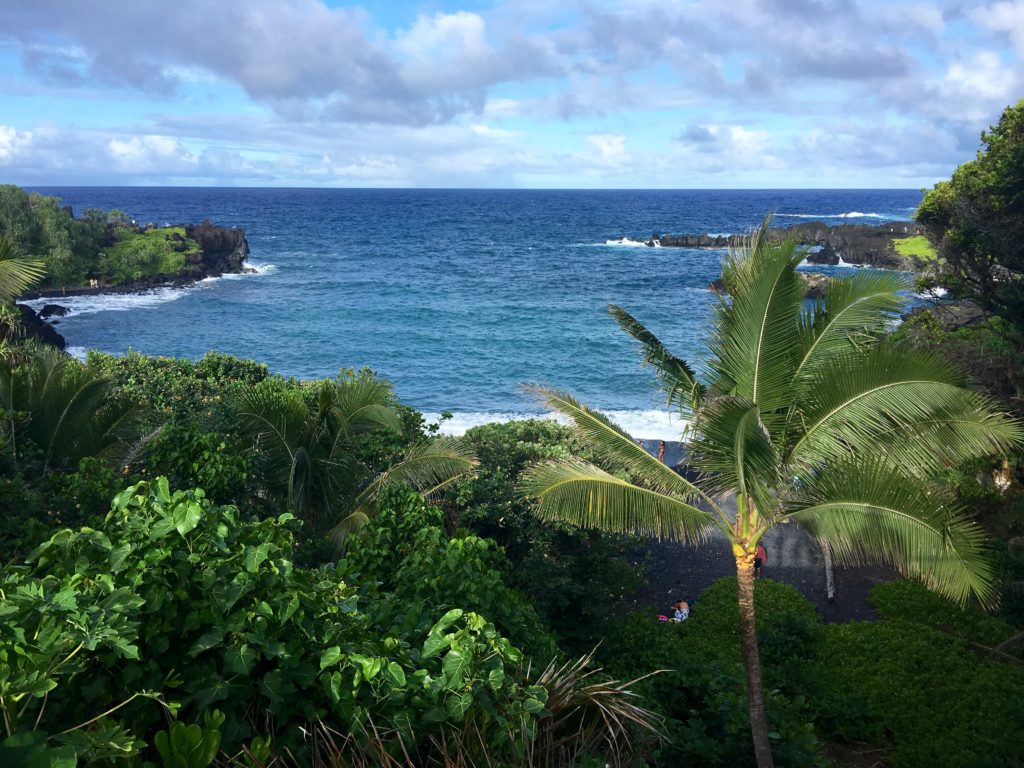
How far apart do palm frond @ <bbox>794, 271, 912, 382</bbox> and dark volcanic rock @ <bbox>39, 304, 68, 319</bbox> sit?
160 feet

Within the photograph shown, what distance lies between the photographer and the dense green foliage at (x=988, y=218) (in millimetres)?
18016

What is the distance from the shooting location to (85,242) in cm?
5606

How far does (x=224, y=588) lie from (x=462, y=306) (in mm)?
51095

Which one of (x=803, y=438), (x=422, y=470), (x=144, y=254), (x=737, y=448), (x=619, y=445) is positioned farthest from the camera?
(x=144, y=254)

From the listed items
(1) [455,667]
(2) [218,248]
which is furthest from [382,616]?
(2) [218,248]

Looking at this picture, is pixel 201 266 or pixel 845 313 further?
pixel 201 266

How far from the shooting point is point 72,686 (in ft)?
12.2

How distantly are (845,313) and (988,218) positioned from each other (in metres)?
13.6

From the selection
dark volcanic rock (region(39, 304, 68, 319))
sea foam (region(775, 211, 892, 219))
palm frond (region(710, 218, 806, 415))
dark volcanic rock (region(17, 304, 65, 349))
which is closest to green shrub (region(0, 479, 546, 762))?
palm frond (region(710, 218, 806, 415))

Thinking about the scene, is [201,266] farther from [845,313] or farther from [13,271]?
[845,313]

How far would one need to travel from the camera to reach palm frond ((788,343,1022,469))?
7.30m

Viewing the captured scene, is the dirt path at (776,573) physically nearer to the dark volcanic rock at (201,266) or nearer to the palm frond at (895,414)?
the palm frond at (895,414)

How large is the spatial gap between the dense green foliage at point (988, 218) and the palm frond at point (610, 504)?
40.5 feet

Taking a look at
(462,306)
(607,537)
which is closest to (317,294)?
(462,306)
